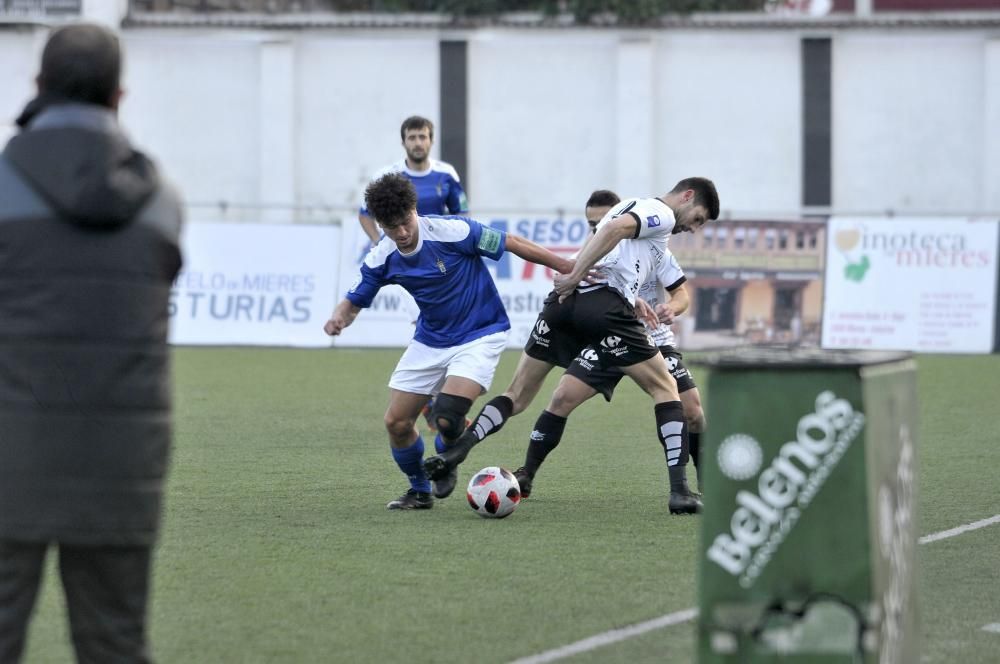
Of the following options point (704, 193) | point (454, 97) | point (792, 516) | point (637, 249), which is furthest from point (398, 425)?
point (454, 97)

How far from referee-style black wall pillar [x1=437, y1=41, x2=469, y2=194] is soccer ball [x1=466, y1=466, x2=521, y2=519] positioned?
2320cm

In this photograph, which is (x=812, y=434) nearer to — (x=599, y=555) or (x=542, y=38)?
(x=599, y=555)

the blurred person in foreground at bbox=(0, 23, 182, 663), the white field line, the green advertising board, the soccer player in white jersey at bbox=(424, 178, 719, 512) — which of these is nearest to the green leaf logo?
the soccer player in white jersey at bbox=(424, 178, 719, 512)

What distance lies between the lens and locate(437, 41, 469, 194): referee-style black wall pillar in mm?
31234

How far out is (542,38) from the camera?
31.1 m

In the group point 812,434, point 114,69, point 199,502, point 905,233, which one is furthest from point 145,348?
point 905,233

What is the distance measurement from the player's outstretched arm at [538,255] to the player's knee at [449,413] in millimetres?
821

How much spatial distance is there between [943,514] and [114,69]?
223 inches

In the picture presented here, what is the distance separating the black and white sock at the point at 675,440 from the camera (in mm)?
8539

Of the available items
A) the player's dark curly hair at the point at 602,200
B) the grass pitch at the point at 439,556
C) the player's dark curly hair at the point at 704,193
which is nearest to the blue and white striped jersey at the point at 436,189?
the grass pitch at the point at 439,556

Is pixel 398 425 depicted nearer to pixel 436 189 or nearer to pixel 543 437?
pixel 543 437

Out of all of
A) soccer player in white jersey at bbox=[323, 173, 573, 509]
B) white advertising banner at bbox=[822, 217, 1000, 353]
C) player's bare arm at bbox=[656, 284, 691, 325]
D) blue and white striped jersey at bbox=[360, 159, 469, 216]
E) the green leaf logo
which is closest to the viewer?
soccer player in white jersey at bbox=[323, 173, 573, 509]

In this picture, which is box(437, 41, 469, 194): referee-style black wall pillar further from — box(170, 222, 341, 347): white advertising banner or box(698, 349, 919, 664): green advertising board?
box(698, 349, 919, 664): green advertising board

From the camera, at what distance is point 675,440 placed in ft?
28.2
